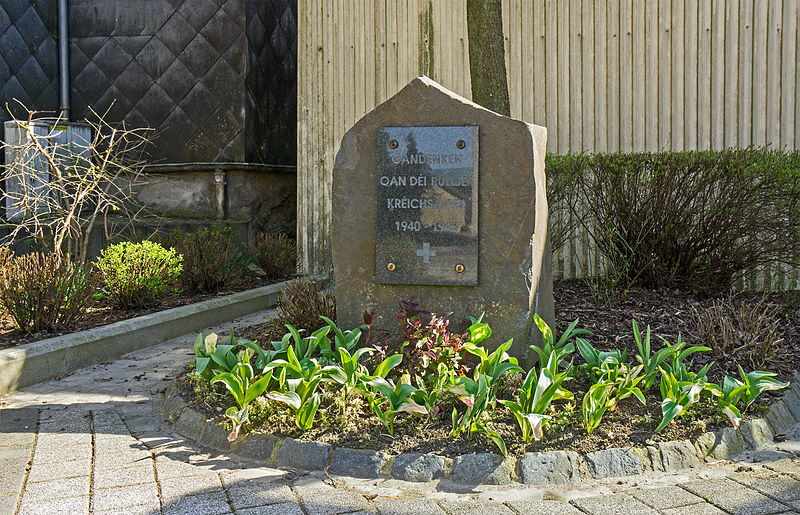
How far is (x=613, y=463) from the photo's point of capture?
3418 mm

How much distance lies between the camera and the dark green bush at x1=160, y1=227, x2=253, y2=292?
7.66 metres

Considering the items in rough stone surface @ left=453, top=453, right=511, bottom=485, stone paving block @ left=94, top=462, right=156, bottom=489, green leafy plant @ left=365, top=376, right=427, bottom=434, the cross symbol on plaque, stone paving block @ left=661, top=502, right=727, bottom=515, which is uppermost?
the cross symbol on plaque

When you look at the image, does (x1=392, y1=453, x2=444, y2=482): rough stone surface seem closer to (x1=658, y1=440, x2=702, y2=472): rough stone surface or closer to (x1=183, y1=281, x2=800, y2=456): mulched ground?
(x1=183, y1=281, x2=800, y2=456): mulched ground

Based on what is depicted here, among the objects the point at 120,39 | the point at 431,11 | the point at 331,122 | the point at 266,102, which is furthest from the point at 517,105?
the point at 120,39

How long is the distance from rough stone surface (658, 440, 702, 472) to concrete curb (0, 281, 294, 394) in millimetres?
4151

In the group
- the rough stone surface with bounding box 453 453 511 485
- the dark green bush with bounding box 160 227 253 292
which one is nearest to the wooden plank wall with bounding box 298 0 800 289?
the dark green bush with bounding box 160 227 253 292

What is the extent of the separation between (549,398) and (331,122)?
20.4 ft

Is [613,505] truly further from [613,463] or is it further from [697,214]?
[697,214]

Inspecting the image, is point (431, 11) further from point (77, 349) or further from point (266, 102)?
point (77, 349)

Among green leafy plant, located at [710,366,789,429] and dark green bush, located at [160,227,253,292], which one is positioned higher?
dark green bush, located at [160,227,253,292]

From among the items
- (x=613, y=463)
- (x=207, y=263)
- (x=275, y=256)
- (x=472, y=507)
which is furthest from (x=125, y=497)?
(x=275, y=256)

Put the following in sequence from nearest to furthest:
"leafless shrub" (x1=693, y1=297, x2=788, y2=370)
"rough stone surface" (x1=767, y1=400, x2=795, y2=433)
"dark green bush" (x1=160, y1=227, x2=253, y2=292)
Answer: "rough stone surface" (x1=767, y1=400, x2=795, y2=433), "leafless shrub" (x1=693, y1=297, x2=788, y2=370), "dark green bush" (x1=160, y1=227, x2=253, y2=292)

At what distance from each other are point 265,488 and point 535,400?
1.40 metres

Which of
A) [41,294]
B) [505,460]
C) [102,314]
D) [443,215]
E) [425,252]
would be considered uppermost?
[443,215]
